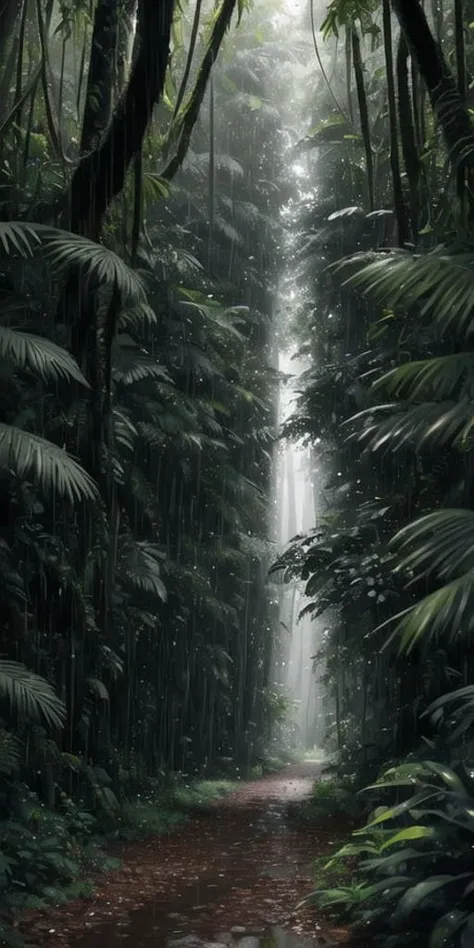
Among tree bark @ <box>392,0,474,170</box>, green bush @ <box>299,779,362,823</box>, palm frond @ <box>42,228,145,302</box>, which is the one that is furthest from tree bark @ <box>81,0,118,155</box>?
green bush @ <box>299,779,362,823</box>

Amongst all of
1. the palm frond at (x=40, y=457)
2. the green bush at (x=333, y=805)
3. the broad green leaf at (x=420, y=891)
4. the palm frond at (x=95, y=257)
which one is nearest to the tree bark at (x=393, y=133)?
the palm frond at (x=95, y=257)

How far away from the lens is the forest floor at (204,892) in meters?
5.71

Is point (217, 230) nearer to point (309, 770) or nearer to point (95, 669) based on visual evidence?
point (95, 669)

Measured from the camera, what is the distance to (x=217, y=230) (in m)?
15.6

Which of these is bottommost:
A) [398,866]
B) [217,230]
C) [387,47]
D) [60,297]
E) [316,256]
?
[398,866]

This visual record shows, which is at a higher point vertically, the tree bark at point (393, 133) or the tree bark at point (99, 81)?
the tree bark at point (99, 81)

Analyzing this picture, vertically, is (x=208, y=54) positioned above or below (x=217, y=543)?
above

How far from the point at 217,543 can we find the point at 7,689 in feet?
28.9

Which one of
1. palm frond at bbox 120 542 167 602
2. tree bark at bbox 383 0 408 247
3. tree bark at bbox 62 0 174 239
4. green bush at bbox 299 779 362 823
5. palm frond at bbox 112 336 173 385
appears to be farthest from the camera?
green bush at bbox 299 779 362 823

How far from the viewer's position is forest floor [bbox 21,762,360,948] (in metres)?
5.71

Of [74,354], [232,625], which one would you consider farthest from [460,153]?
[232,625]

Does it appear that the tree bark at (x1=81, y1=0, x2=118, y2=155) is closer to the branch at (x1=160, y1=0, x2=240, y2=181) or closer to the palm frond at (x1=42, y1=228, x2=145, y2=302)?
the branch at (x1=160, y1=0, x2=240, y2=181)

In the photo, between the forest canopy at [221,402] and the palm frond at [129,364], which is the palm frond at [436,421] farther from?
the palm frond at [129,364]

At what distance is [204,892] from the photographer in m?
7.04
